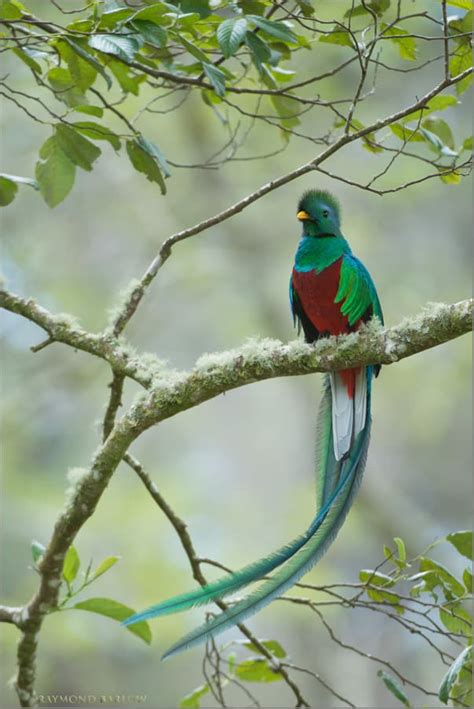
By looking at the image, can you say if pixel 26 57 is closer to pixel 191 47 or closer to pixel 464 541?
pixel 191 47

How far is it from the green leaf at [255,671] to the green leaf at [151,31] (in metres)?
1.51

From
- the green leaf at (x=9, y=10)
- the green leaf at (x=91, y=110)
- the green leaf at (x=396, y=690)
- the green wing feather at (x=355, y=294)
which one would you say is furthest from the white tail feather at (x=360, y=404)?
the green leaf at (x=9, y=10)

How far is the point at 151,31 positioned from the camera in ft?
5.31

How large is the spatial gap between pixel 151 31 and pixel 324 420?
1066 mm

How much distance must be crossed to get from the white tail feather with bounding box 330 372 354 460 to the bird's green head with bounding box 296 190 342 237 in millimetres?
565

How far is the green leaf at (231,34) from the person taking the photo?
1655mm

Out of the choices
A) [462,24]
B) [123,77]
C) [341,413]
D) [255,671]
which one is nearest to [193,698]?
[255,671]

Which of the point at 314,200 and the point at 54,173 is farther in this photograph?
the point at 314,200

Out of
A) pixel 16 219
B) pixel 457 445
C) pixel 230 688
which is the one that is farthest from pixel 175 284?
pixel 230 688

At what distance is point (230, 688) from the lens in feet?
23.5

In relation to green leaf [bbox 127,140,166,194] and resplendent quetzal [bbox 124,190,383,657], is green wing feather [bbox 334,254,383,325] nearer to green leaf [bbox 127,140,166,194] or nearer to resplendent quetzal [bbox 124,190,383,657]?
resplendent quetzal [bbox 124,190,383,657]

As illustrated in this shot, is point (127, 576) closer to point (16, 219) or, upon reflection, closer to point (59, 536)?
point (16, 219)

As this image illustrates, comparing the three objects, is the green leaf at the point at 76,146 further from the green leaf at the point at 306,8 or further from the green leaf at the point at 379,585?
the green leaf at the point at 379,585

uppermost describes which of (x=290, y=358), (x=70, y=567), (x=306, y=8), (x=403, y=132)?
(x=306, y=8)
